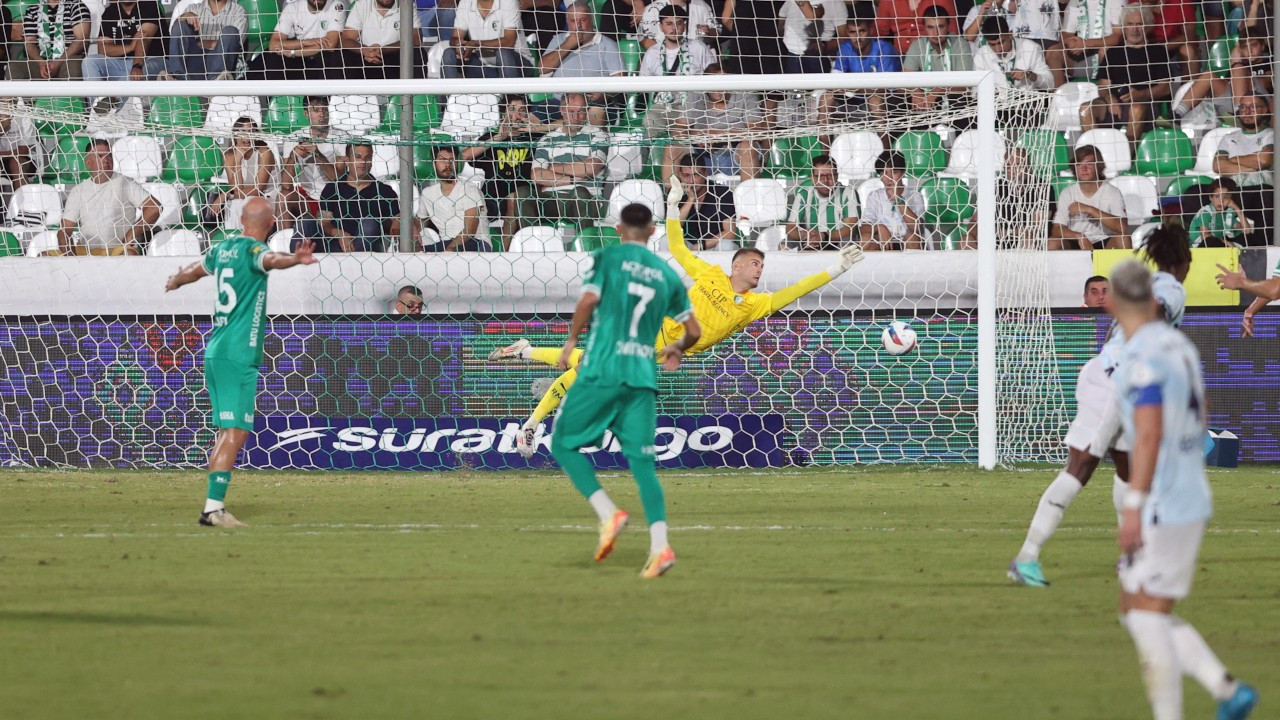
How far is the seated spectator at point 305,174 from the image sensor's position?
49.1 feet

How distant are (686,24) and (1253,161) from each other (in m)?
6.13

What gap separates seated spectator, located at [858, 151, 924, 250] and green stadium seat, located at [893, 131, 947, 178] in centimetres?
8

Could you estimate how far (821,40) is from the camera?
17.0 meters

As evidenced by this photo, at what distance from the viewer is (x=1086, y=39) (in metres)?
16.6

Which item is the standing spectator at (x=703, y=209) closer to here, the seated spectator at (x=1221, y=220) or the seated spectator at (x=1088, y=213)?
the seated spectator at (x=1088, y=213)

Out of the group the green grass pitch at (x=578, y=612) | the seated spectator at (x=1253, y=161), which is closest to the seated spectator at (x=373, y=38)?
A: the green grass pitch at (x=578, y=612)

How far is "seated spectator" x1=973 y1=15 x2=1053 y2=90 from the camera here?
16.5 metres

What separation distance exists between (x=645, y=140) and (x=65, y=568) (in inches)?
322

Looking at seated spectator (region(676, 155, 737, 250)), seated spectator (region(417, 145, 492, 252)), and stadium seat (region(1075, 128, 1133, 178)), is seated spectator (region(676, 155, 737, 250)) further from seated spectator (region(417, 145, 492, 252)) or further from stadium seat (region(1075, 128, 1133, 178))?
stadium seat (region(1075, 128, 1133, 178))

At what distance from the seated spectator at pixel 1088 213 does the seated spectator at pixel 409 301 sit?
643 centimetres

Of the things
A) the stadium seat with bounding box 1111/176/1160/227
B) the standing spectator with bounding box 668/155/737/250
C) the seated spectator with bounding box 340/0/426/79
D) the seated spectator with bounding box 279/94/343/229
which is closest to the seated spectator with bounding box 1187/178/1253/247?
the stadium seat with bounding box 1111/176/1160/227

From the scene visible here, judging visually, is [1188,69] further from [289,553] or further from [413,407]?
[289,553]

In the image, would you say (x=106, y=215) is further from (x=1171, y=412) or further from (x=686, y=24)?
(x=1171, y=412)

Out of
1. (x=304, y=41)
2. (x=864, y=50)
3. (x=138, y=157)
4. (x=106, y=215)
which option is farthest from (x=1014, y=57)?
(x=106, y=215)
